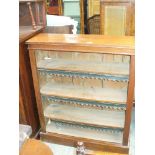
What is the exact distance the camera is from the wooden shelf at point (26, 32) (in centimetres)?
178

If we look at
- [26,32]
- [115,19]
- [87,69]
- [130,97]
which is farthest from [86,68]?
[115,19]

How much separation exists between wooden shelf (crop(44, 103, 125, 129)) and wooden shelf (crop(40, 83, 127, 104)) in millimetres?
235

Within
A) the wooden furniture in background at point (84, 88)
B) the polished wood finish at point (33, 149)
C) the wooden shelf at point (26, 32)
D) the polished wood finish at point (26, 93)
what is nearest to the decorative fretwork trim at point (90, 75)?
the wooden furniture in background at point (84, 88)

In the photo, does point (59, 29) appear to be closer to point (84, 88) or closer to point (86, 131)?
point (84, 88)

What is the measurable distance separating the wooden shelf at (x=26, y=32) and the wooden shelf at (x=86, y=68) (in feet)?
0.80

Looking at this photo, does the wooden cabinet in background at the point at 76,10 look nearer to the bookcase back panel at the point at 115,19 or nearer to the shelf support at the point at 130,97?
the bookcase back panel at the point at 115,19

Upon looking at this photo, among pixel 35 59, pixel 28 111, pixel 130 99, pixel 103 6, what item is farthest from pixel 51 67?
pixel 103 6

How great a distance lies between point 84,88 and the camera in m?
1.96

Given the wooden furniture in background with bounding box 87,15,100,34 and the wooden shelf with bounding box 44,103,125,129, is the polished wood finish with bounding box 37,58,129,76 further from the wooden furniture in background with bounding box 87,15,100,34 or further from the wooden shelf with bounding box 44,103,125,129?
the wooden furniture in background with bounding box 87,15,100,34

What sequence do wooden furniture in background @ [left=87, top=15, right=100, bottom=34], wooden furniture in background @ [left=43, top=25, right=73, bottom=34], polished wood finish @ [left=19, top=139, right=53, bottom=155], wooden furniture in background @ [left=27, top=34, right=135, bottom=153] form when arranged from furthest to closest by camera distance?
wooden furniture in background @ [left=87, top=15, right=100, bottom=34] < wooden furniture in background @ [left=43, top=25, right=73, bottom=34] < wooden furniture in background @ [left=27, top=34, right=135, bottom=153] < polished wood finish @ [left=19, top=139, right=53, bottom=155]

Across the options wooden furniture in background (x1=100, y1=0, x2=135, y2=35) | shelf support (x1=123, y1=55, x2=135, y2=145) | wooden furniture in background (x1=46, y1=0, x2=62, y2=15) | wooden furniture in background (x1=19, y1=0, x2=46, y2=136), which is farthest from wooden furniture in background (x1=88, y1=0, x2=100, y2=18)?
shelf support (x1=123, y1=55, x2=135, y2=145)

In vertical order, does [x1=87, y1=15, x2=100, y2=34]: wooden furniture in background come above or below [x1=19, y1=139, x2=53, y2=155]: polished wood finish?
above

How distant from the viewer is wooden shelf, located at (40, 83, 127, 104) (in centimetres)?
180
